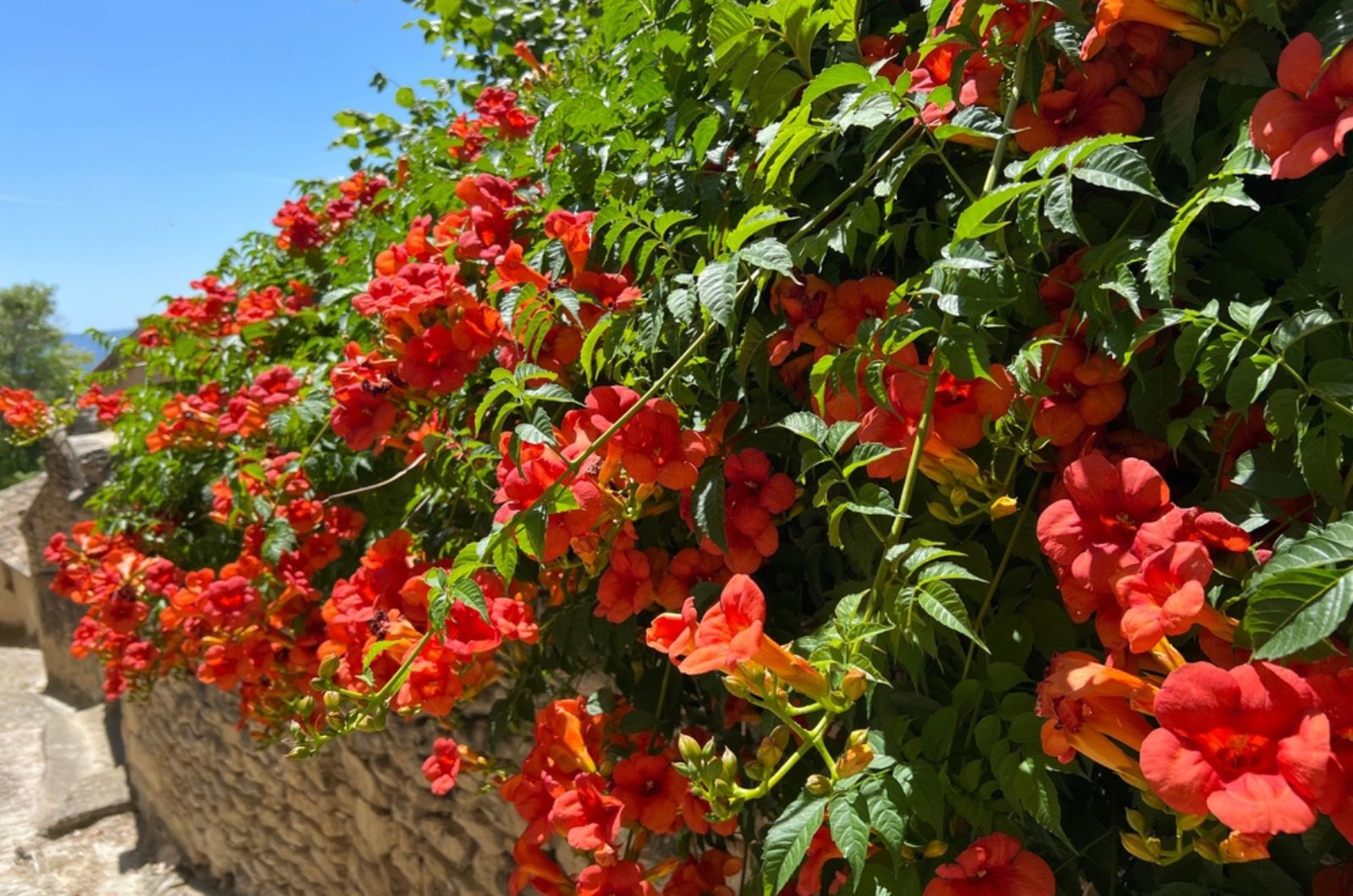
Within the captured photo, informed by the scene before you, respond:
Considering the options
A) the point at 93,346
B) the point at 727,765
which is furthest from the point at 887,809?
the point at 93,346

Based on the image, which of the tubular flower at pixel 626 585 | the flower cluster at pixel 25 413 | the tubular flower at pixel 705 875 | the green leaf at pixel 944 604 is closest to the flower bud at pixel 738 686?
the green leaf at pixel 944 604

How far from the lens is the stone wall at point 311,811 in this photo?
3338mm

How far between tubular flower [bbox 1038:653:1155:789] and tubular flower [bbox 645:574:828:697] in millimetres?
251

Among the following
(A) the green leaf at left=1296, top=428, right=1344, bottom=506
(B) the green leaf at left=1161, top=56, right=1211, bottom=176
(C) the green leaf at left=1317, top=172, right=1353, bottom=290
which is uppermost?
(B) the green leaf at left=1161, top=56, right=1211, bottom=176

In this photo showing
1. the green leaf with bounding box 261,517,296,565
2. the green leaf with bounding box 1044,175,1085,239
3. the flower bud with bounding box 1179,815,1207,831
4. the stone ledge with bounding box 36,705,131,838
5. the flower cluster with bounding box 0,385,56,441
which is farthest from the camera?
the stone ledge with bounding box 36,705,131,838

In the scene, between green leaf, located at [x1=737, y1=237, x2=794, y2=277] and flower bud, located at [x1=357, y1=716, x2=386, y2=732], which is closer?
green leaf, located at [x1=737, y1=237, x2=794, y2=277]

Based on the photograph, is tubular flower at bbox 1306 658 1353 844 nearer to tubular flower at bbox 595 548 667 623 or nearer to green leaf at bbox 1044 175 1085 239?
green leaf at bbox 1044 175 1085 239

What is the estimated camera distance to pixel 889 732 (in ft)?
3.58

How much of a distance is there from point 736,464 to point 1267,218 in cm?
74

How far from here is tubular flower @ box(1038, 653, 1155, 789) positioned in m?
0.83

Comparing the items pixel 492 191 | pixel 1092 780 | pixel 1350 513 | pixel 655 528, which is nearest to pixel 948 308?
pixel 1350 513

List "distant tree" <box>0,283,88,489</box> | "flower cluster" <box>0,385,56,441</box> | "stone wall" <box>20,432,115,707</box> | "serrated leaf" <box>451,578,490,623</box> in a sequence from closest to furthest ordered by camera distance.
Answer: "serrated leaf" <box>451,578,490,623</box>, "flower cluster" <box>0,385,56,441</box>, "stone wall" <box>20,432,115,707</box>, "distant tree" <box>0,283,88,489</box>

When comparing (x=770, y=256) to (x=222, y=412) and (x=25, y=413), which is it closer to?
(x=222, y=412)

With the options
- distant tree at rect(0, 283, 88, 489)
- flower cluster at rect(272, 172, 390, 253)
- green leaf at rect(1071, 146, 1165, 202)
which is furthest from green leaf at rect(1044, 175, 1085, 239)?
distant tree at rect(0, 283, 88, 489)
